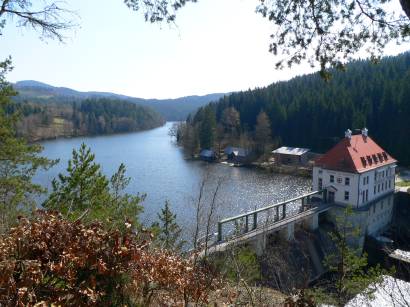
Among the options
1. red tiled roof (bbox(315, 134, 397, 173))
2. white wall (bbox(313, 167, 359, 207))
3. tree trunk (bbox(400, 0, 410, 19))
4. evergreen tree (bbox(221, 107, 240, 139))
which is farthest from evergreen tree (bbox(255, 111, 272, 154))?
tree trunk (bbox(400, 0, 410, 19))

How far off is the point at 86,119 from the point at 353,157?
81.7 metres

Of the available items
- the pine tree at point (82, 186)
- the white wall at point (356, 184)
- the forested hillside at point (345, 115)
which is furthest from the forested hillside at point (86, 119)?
the pine tree at point (82, 186)

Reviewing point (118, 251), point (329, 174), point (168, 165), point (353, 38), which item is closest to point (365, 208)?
point (329, 174)

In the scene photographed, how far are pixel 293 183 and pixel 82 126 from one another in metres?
67.5

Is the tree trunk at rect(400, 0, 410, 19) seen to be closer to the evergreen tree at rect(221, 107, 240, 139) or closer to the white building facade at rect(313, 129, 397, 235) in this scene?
the white building facade at rect(313, 129, 397, 235)

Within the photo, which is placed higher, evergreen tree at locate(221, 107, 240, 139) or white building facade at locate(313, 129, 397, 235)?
evergreen tree at locate(221, 107, 240, 139)

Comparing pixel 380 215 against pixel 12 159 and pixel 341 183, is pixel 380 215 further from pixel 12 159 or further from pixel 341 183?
pixel 12 159

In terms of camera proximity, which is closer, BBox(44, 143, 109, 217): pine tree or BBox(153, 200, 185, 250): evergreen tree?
BBox(153, 200, 185, 250): evergreen tree

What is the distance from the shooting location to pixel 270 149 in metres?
49.5

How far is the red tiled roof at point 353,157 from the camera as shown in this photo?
78.4 ft

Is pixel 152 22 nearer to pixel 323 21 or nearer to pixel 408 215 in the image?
pixel 323 21

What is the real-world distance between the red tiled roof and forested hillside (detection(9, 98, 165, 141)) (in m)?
60.1

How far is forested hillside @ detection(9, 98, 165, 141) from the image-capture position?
82.1 m

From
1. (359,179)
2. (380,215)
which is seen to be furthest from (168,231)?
(380,215)
